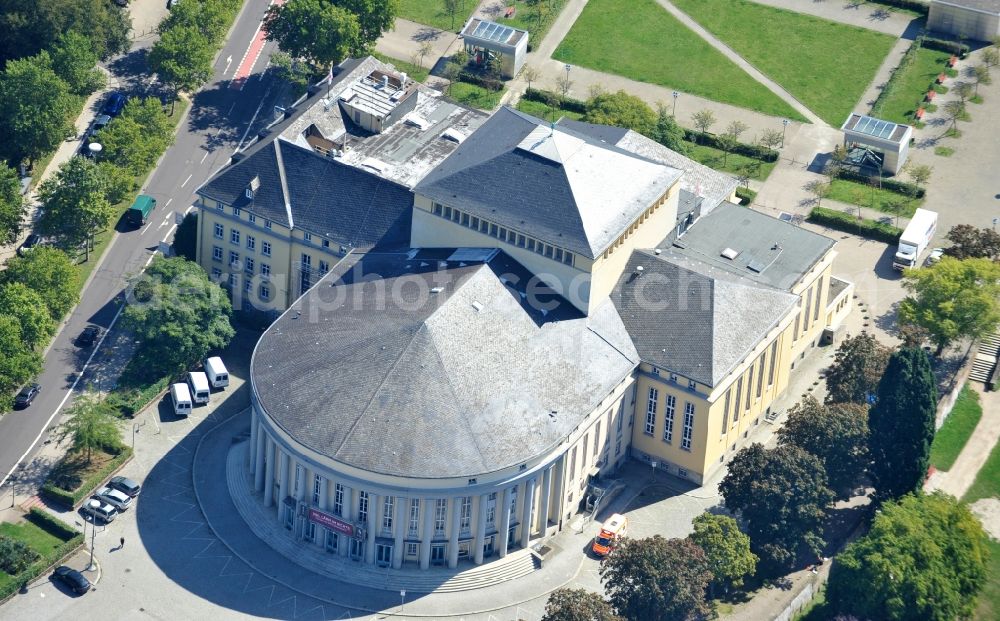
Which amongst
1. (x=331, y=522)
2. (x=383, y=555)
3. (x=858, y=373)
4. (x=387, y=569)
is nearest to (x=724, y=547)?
(x=387, y=569)

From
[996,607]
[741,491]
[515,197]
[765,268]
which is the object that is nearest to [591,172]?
[515,197]

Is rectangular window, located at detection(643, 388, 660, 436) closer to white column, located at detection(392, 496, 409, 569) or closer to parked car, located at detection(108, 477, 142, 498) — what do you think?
white column, located at detection(392, 496, 409, 569)

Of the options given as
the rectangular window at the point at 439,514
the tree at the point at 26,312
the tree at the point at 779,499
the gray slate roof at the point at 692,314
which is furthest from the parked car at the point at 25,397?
the tree at the point at 779,499

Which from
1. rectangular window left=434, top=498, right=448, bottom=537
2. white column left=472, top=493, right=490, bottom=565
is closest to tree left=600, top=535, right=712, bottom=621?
white column left=472, top=493, right=490, bottom=565

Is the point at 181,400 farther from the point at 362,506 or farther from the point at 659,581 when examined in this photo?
the point at 659,581

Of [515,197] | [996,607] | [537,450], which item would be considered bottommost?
[996,607]

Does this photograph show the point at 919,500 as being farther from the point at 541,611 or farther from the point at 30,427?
the point at 30,427
